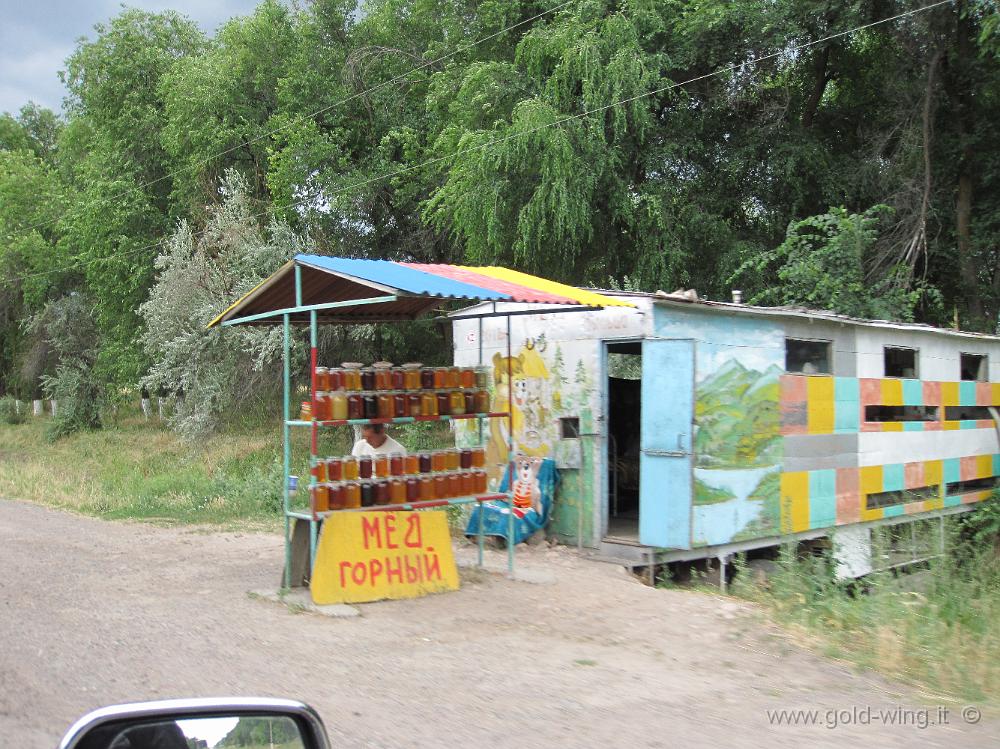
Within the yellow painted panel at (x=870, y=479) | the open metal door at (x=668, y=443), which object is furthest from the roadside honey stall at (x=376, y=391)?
the yellow painted panel at (x=870, y=479)

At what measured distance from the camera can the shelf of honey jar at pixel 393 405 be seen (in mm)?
7531

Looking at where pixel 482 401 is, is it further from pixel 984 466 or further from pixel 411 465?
pixel 984 466

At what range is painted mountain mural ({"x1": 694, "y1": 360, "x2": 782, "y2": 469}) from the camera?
9992 mm

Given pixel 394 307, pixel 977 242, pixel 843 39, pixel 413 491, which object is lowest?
pixel 413 491

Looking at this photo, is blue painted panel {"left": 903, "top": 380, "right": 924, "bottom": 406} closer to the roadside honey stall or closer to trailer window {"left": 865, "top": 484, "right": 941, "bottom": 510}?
trailer window {"left": 865, "top": 484, "right": 941, "bottom": 510}

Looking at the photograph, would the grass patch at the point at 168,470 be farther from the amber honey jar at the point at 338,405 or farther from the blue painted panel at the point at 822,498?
the blue painted panel at the point at 822,498

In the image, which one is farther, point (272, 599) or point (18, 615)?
point (272, 599)

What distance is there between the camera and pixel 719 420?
10.1 meters

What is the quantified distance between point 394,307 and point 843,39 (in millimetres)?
13901

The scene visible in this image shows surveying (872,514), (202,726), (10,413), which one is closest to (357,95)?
(872,514)

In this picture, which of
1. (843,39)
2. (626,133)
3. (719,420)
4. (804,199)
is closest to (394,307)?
(719,420)

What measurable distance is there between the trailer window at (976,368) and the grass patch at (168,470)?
956cm

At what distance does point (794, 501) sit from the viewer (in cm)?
1120

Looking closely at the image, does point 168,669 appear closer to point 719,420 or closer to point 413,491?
point 413,491
